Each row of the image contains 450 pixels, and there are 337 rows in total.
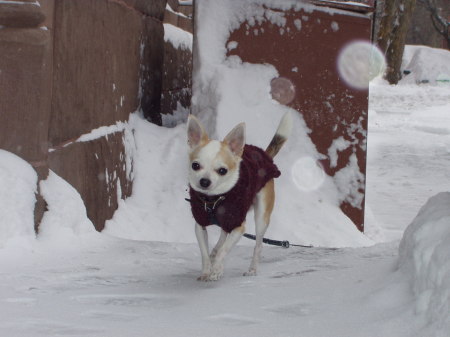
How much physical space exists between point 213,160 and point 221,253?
0.53m

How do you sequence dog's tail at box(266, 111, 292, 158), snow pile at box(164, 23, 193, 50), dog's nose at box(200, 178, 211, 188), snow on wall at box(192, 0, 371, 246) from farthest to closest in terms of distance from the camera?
snow pile at box(164, 23, 193, 50) < snow on wall at box(192, 0, 371, 246) < dog's tail at box(266, 111, 292, 158) < dog's nose at box(200, 178, 211, 188)

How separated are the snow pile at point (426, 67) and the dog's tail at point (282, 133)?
83.2 feet

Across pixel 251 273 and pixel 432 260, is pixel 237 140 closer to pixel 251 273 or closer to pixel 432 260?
pixel 251 273

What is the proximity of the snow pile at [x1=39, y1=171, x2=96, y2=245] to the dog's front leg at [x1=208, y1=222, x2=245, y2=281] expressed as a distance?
3.37ft

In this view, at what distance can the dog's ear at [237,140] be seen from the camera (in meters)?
4.39

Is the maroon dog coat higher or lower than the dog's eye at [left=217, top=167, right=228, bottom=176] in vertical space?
lower

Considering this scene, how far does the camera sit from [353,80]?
738 cm

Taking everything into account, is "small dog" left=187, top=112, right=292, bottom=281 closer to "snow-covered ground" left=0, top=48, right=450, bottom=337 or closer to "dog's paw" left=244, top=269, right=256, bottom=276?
"dog's paw" left=244, top=269, right=256, bottom=276

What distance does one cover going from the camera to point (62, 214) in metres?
4.96

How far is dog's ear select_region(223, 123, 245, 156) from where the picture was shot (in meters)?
4.39

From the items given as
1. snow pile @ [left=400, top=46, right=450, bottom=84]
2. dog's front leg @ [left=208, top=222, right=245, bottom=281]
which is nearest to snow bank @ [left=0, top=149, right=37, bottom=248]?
dog's front leg @ [left=208, top=222, right=245, bottom=281]

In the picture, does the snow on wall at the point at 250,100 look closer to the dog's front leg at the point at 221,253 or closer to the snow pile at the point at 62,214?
the snow pile at the point at 62,214

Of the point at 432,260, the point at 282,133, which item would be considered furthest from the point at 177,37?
the point at 432,260

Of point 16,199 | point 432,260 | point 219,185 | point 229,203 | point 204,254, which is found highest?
point 432,260
